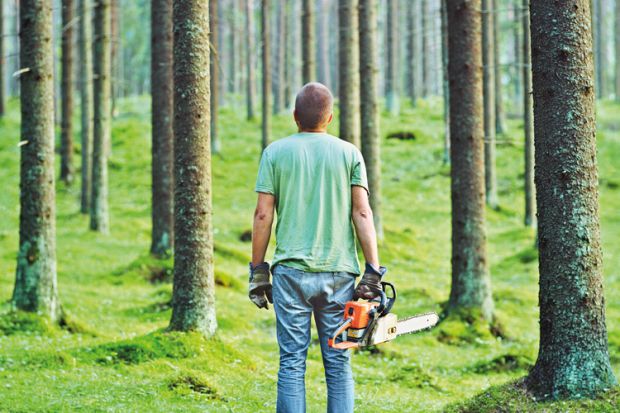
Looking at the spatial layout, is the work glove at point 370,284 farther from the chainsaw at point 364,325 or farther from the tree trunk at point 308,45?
the tree trunk at point 308,45

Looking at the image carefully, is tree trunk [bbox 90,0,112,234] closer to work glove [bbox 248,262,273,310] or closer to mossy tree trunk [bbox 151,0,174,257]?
mossy tree trunk [bbox 151,0,174,257]

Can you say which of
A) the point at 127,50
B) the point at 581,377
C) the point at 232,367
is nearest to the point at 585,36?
the point at 581,377

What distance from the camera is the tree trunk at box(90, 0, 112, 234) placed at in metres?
22.9

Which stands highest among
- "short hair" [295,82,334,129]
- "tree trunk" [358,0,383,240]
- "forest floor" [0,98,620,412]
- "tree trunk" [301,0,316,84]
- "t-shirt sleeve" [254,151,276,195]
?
"tree trunk" [301,0,316,84]

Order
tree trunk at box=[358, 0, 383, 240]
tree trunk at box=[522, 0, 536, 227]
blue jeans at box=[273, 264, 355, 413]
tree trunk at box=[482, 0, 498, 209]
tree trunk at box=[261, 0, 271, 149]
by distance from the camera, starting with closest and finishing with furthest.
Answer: blue jeans at box=[273, 264, 355, 413] → tree trunk at box=[358, 0, 383, 240] → tree trunk at box=[522, 0, 536, 227] → tree trunk at box=[482, 0, 498, 209] → tree trunk at box=[261, 0, 271, 149]

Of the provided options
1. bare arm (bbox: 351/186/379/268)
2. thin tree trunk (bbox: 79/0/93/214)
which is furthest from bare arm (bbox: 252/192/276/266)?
thin tree trunk (bbox: 79/0/93/214)

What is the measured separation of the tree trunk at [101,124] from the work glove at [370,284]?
18.2 meters

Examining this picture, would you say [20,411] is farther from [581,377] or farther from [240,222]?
[240,222]

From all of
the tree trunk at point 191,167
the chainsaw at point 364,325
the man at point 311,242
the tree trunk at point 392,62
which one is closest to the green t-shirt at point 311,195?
the man at point 311,242

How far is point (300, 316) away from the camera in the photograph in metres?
5.77

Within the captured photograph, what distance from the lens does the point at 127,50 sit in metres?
82.2

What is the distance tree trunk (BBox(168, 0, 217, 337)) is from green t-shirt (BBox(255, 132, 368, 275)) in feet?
14.0

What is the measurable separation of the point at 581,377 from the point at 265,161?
3.25 meters

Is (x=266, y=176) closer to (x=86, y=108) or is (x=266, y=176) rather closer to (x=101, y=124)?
(x=101, y=124)
